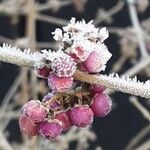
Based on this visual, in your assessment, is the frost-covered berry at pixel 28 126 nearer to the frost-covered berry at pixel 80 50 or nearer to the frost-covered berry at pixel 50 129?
the frost-covered berry at pixel 50 129

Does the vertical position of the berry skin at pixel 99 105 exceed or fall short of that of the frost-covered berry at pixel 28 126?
it exceeds it

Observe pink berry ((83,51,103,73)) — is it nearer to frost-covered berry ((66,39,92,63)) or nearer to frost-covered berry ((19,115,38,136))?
frost-covered berry ((66,39,92,63))

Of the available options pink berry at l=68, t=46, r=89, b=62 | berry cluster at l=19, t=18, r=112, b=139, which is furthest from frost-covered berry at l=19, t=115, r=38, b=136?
pink berry at l=68, t=46, r=89, b=62

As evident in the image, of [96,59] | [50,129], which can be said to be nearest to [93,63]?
[96,59]

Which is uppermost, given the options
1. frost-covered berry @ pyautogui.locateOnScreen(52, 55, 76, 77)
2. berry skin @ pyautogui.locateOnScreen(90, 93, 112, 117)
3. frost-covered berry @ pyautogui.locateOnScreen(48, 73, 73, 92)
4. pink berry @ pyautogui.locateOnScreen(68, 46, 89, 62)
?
pink berry @ pyautogui.locateOnScreen(68, 46, 89, 62)

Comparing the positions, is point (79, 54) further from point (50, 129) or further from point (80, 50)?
point (50, 129)

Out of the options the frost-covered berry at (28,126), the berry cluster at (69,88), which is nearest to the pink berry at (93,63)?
the berry cluster at (69,88)
